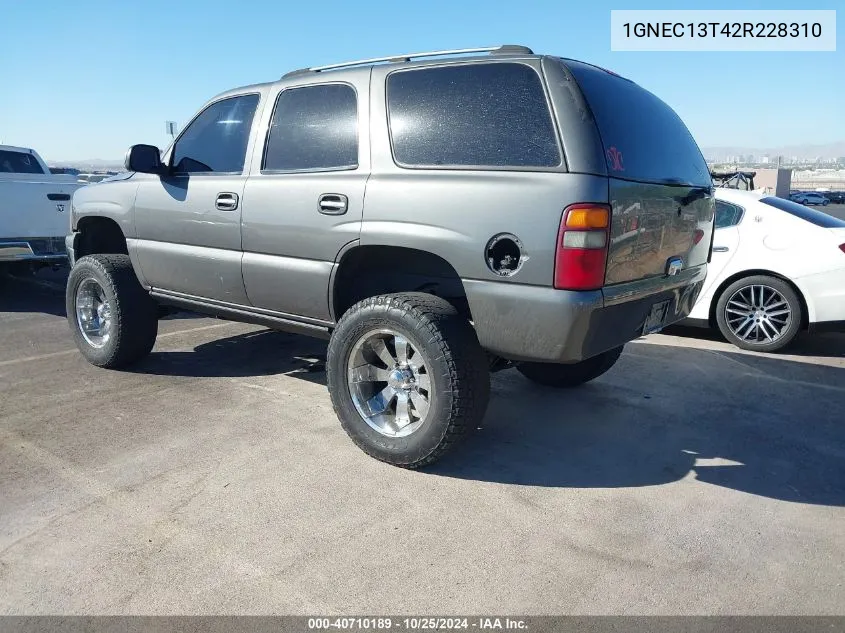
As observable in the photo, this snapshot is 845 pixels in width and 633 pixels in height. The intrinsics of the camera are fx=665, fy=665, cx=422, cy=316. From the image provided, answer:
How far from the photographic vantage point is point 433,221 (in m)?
3.12

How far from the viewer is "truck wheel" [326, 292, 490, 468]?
313 cm

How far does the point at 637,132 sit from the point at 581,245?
88cm

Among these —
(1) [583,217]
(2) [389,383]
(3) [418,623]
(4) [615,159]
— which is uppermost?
(4) [615,159]

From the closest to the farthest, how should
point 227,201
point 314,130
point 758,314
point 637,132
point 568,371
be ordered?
point 637,132, point 314,130, point 227,201, point 568,371, point 758,314

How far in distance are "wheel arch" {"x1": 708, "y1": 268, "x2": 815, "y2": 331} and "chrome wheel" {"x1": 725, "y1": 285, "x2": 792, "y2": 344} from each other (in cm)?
11

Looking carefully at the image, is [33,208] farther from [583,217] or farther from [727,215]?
[727,215]

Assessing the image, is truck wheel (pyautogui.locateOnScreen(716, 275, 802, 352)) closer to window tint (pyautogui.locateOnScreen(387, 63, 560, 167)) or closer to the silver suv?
the silver suv

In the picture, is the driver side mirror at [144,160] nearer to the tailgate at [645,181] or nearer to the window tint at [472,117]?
the window tint at [472,117]

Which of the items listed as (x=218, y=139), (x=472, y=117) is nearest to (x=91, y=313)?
(x=218, y=139)

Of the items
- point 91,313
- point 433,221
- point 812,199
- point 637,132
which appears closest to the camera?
point 433,221

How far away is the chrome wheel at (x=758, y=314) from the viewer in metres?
5.77

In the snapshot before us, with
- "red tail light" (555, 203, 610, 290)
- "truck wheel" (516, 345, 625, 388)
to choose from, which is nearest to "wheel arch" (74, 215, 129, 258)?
"truck wheel" (516, 345, 625, 388)

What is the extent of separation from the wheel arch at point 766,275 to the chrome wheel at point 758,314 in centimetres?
11

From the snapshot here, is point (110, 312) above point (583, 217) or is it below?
below
